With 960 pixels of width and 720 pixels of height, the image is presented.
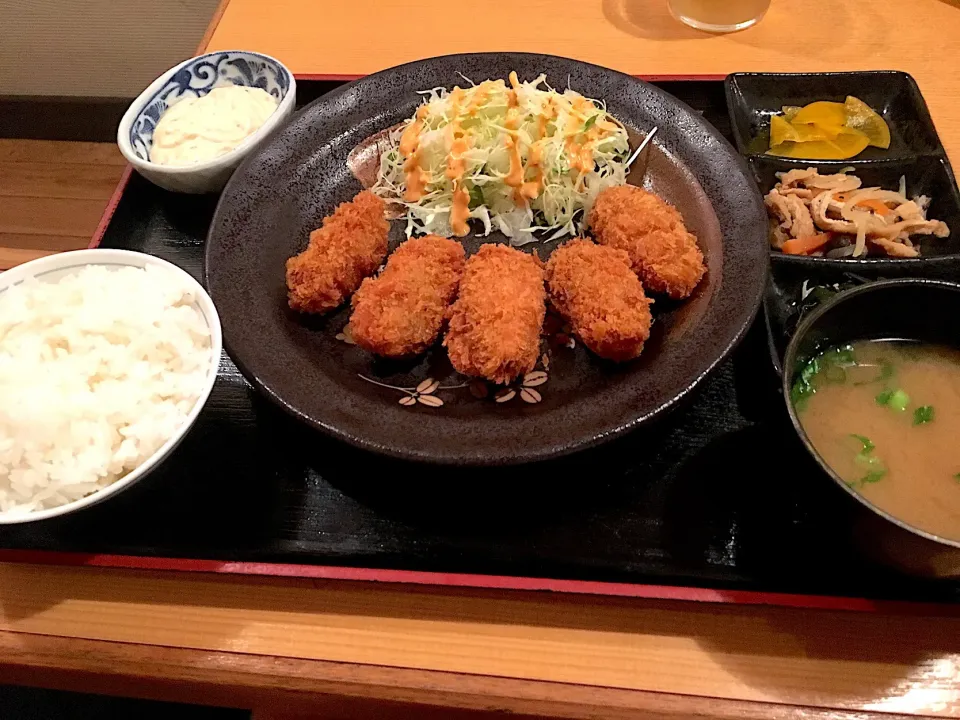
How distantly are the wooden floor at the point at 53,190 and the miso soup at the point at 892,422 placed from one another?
3.90 metres

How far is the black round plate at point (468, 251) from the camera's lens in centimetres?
147

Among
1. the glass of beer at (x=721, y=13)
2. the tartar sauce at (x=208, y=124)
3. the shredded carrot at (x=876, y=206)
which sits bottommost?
the tartar sauce at (x=208, y=124)

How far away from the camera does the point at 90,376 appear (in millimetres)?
1517

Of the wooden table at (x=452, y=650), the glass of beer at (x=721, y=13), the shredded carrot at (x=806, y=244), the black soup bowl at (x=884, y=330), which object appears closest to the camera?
the black soup bowl at (x=884, y=330)

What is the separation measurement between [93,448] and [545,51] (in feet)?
6.62

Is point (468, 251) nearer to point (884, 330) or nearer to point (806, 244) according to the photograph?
point (806, 244)

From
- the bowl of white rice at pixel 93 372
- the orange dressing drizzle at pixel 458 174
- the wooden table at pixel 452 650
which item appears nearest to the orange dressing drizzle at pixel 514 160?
the orange dressing drizzle at pixel 458 174

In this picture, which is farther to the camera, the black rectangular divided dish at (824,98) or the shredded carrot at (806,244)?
the black rectangular divided dish at (824,98)

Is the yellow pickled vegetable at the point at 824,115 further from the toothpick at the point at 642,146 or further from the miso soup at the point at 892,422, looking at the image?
the miso soup at the point at 892,422

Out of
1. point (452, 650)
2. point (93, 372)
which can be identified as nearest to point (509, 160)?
point (93, 372)

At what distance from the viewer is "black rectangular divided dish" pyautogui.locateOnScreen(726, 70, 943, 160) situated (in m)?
2.10

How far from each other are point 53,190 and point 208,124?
8.88 feet

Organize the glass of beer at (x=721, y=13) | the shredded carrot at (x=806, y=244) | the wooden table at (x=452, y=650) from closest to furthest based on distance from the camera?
1. the wooden table at (x=452, y=650)
2. the shredded carrot at (x=806, y=244)
3. the glass of beer at (x=721, y=13)

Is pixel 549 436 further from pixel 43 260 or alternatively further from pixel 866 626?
pixel 43 260
